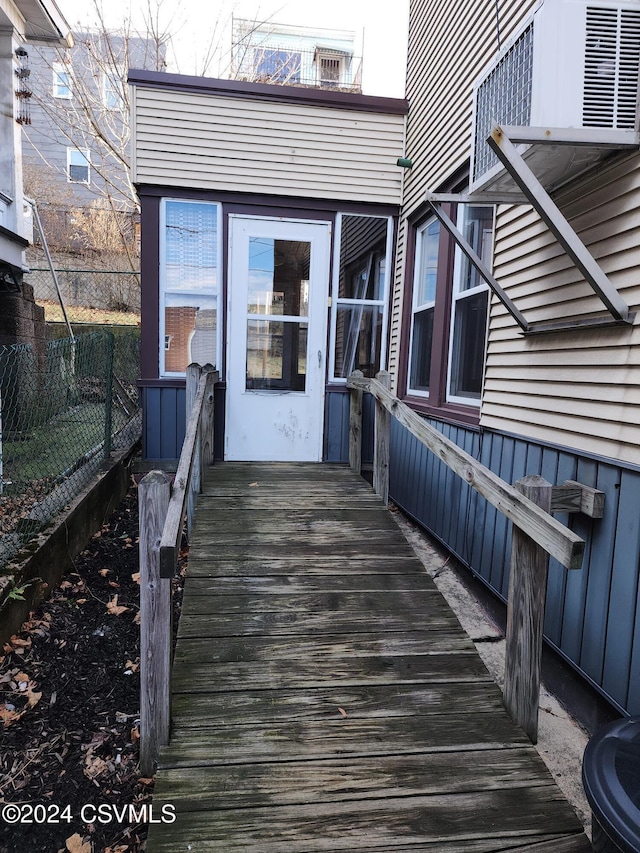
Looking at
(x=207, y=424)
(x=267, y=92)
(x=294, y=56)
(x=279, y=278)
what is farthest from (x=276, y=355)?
(x=294, y=56)

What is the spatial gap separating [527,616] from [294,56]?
15282 millimetres

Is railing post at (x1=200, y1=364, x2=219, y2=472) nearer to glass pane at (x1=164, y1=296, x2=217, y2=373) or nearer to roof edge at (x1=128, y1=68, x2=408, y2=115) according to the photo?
glass pane at (x1=164, y1=296, x2=217, y2=373)

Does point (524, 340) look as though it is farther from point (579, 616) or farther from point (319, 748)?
point (319, 748)

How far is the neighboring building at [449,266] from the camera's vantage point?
2164mm

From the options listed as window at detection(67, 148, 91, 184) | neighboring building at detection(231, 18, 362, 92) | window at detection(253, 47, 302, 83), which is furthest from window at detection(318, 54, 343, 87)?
window at detection(67, 148, 91, 184)

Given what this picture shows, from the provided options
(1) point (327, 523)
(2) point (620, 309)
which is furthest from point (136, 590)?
(2) point (620, 309)

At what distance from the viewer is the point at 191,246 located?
5207mm

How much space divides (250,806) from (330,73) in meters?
18.6

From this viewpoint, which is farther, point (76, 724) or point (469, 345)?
point (469, 345)

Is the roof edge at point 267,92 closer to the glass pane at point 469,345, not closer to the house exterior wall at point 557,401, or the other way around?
the house exterior wall at point 557,401

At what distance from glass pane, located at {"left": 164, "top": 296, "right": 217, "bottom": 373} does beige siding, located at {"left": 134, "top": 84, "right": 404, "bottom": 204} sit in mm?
1117

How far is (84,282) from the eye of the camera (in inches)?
449

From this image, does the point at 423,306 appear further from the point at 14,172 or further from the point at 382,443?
the point at 14,172

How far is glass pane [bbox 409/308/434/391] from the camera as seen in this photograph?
4789mm
